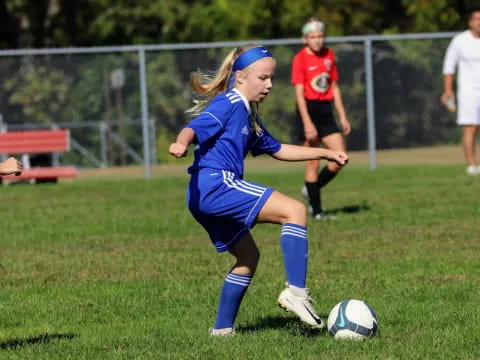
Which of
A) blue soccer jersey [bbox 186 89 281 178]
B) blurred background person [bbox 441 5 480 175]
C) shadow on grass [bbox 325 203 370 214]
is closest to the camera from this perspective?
blue soccer jersey [bbox 186 89 281 178]

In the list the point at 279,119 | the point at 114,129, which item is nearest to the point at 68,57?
the point at 114,129

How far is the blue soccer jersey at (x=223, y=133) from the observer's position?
18.7 feet

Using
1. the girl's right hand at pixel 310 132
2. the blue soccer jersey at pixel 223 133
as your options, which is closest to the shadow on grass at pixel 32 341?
the blue soccer jersey at pixel 223 133

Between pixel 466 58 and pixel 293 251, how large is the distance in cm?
1058

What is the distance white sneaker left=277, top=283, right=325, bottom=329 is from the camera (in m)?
5.59

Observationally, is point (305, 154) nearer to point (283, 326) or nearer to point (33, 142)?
point (283, 326)

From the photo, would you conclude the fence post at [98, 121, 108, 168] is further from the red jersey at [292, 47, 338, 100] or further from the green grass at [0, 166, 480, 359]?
the red jersey at [292, 47, 338, 100]

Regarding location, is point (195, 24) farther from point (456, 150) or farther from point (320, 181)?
point (320, 181)

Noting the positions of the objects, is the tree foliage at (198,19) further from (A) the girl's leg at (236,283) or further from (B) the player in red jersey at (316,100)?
(A) the girl's leg at (236,283)

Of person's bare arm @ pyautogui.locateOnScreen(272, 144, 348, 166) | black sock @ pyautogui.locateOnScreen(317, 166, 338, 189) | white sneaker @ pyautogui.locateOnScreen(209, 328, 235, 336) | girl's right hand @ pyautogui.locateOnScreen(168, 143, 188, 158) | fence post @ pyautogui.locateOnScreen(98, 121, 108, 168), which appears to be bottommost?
fence post @ pyautogui.locateOnScreen(98, 121, 108, 168)

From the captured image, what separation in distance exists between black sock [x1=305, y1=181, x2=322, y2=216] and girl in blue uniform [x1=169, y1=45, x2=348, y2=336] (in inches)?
200

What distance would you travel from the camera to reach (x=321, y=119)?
1127 cm

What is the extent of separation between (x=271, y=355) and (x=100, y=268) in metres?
3.38

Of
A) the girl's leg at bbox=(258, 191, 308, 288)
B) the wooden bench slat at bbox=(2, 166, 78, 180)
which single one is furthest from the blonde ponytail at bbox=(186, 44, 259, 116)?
the wooden bench slat at bbox=(2, 166, 78, 180)
